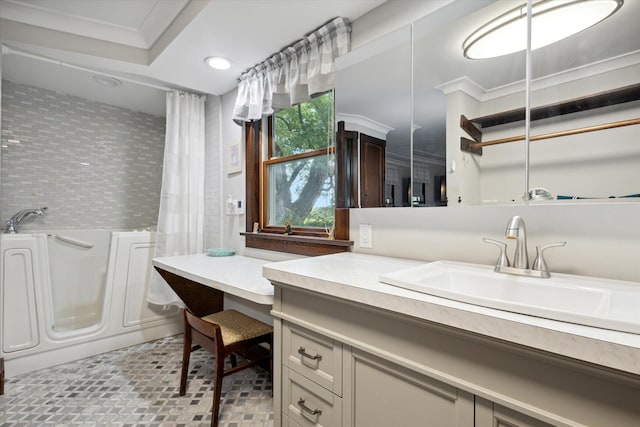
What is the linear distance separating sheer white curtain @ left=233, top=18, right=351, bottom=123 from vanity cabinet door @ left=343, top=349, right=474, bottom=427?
139 cm

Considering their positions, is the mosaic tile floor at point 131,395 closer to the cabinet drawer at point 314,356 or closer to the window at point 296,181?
the cabinet drawer at point 314,356

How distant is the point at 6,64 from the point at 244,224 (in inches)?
83.1

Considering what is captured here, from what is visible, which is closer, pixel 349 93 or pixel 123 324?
pixel 349 93

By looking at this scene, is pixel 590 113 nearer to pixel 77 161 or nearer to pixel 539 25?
pixel 539 25

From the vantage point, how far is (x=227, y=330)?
163 cm

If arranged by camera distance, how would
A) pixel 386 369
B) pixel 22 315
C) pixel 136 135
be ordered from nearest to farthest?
pixel 386 369 < pixel 22 315 < pixel 136 135

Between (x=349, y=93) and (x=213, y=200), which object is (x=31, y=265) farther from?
(x=349, y=93)

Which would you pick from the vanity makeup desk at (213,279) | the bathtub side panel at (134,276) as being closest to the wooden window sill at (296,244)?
the vanity makeup desk at (213,279)

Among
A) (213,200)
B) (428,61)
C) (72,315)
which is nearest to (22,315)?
(72,315)

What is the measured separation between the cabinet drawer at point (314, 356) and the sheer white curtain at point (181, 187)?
1654 millimetres

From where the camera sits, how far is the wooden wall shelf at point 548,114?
3.01 ft

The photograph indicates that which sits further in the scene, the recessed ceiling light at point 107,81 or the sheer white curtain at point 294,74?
the recessed ceiling light at point 107,81

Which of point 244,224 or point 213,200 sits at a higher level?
point 213,200

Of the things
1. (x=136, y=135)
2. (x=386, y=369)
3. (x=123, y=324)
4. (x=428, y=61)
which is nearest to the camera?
(x=386, y=369)
